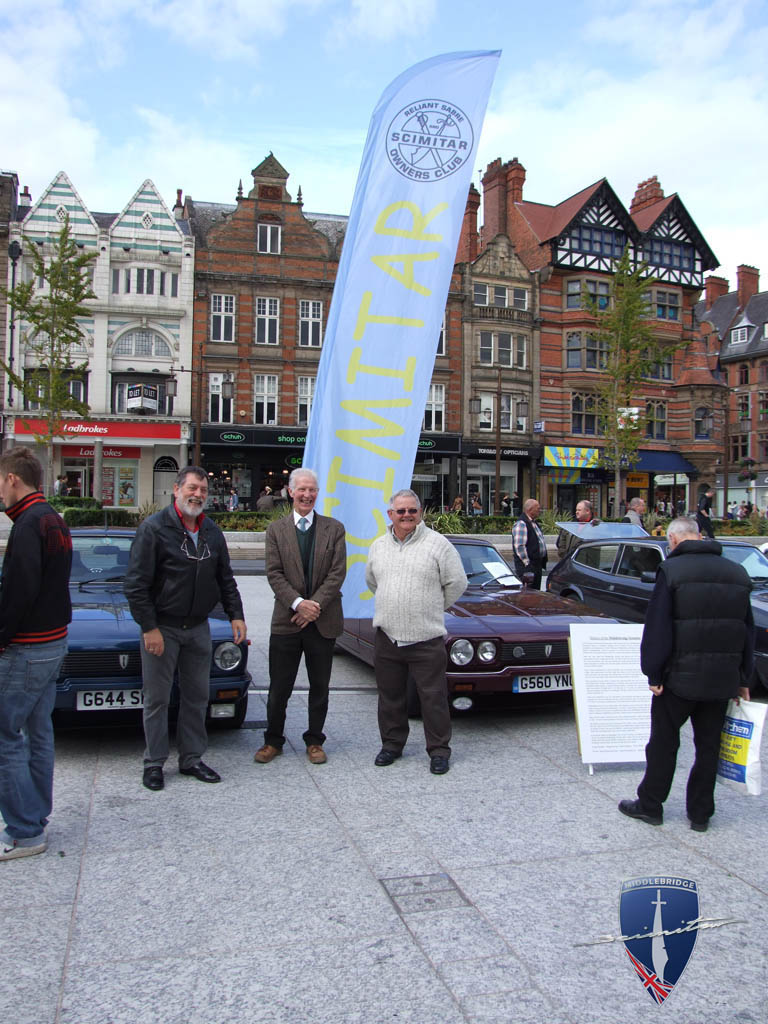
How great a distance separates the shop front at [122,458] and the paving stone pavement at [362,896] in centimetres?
2998

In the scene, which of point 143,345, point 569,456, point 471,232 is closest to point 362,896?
point 143,345

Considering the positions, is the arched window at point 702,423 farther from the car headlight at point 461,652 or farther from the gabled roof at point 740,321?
the car headlight at point 461,652

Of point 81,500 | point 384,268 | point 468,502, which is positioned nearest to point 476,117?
point 384,268

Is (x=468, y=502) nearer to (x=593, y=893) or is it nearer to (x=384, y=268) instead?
(x=384, y=268)

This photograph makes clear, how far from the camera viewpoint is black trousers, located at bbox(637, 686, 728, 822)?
407cm

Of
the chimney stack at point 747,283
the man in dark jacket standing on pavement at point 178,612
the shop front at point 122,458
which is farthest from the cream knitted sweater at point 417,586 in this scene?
the chimney stack at point 747,283

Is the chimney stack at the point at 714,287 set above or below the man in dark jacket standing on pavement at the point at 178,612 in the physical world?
above

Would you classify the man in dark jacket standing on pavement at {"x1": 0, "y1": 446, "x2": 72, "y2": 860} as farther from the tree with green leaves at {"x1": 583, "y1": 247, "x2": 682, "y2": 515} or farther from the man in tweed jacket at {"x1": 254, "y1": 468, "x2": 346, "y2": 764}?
the tree with green leaves at {"x1": 583, "y1": 247, "x2": 682, "y2": 515}

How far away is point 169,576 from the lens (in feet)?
15.0

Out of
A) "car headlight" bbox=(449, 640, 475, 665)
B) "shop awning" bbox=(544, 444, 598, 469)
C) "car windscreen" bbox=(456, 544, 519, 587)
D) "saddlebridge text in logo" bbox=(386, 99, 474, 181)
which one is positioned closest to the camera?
"car headlight" bbox=(449, 640, 475, 665)

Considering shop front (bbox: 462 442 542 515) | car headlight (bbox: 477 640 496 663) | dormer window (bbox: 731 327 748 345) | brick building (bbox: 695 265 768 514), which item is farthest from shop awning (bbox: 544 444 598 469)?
car headlight (bbox: 477 640 496 663)

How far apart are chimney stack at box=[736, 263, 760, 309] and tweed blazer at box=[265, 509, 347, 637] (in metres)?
65.3

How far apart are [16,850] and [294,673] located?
192 centimetres

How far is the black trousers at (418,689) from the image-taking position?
197 inches
